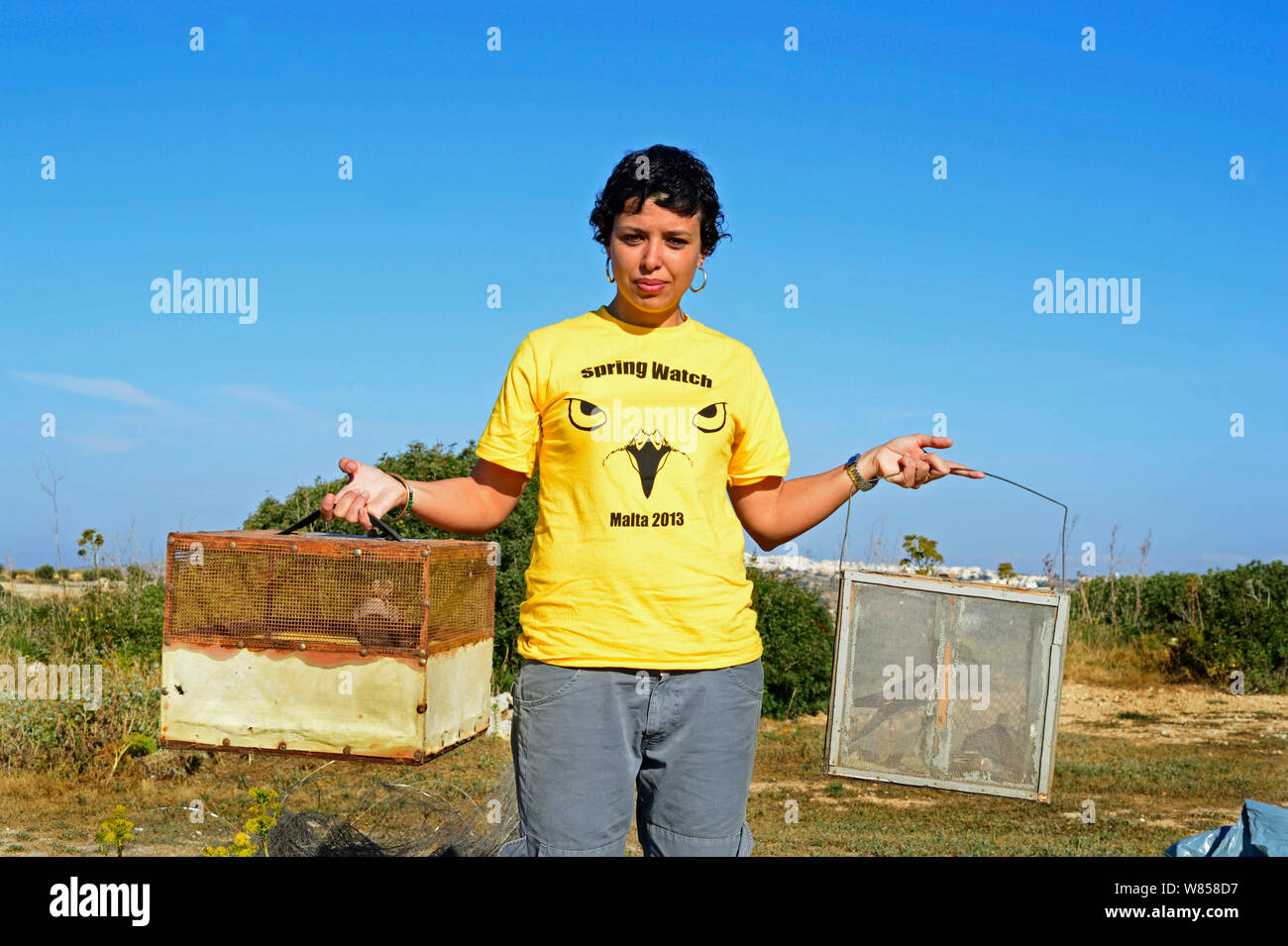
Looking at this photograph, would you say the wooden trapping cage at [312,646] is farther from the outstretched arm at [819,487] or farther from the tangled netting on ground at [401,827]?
the outstretched arm at [819,487]

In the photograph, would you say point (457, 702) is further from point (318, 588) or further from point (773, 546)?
Answer: point (773, 546)

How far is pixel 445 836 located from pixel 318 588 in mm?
1815

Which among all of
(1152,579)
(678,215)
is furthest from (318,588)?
(1152,579)

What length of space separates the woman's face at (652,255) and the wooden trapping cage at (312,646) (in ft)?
3.81

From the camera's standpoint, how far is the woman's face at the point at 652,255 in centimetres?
259

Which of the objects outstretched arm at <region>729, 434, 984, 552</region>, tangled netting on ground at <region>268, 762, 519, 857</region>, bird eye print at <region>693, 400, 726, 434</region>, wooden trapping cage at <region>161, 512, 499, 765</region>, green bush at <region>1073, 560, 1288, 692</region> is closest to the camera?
bird eye print at <region>693, 400, 726, 434</region>

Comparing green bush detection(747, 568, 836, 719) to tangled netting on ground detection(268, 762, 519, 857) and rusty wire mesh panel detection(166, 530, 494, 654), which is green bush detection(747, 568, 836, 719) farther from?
rusty wire mesh panel detection(166, 530, 494, 654)

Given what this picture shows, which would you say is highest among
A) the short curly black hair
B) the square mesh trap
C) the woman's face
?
the short curly black hair

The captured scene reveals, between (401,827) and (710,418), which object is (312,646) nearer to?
(710,418)

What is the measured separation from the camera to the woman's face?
259 centimetres

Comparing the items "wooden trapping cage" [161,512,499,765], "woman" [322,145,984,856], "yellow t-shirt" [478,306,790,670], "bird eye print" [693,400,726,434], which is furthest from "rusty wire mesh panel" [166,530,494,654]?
"bird eye print" [693,400,726,434]

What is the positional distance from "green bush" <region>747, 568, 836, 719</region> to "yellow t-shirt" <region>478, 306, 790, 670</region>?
7.45m

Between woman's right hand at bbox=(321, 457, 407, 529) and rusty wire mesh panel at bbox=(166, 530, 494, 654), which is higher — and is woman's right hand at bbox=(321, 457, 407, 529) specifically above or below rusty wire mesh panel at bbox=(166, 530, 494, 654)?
above

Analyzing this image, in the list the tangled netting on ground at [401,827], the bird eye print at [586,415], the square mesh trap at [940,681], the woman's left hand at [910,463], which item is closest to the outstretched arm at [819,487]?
the woman's left hand at [910,463]
